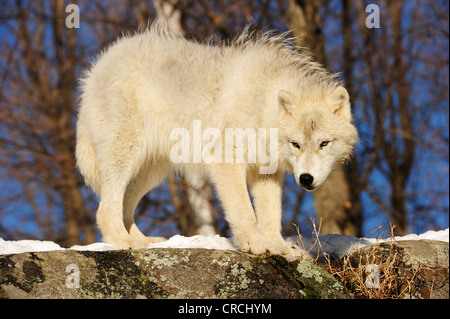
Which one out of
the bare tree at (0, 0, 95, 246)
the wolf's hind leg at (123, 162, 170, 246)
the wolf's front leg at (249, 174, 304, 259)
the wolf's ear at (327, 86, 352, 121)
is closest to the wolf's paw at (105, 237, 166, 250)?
the wolf's hind leg at (123, 162, 170, 246)

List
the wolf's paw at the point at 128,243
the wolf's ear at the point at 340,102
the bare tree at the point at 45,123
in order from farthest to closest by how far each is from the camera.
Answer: the bare tree at the point at 45,123, the wolf's paw at the point at 128,243, the wolf's ear at the point at 340,102

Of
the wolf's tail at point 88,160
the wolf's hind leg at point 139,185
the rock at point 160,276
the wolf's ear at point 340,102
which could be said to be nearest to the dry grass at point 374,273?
the rock at point 160,276

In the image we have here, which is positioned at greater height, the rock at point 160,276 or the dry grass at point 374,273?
the rock at point 160,276

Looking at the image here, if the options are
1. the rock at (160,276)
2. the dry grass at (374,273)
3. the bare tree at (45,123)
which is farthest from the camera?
the bare tree at (45,123)

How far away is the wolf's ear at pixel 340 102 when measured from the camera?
5113 millimetres

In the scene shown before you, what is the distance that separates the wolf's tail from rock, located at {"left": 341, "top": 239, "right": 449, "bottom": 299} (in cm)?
292

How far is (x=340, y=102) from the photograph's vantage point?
5.19 m

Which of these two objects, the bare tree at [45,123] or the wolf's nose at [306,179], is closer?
the wolf's nose at [306,179]

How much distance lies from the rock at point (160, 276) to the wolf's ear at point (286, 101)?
147 cm

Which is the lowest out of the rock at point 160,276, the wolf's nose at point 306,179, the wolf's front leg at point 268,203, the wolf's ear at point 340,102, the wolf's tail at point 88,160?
the rock at point 160,276

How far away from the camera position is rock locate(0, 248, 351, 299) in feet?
12.6

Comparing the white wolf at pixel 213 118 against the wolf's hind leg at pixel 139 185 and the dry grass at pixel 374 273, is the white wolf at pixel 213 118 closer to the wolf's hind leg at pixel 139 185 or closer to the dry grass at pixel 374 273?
the wolf's hind leg at pixel 139 185

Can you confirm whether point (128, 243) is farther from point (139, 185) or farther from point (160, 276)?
point (160, 276)

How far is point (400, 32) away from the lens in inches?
592
